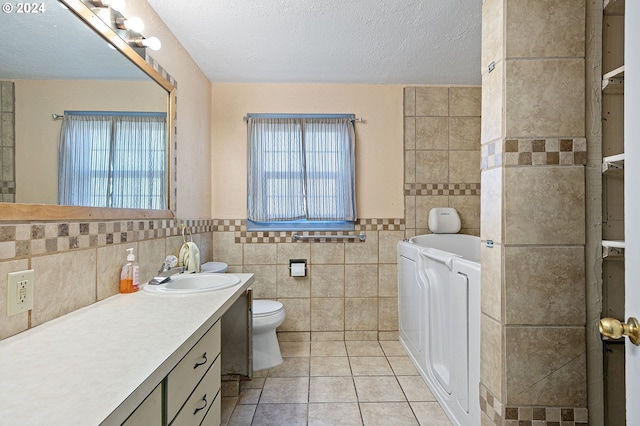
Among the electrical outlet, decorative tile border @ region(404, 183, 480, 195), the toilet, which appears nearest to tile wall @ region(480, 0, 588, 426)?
the toilet

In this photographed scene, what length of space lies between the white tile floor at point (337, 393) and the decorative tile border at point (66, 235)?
3.63 feet

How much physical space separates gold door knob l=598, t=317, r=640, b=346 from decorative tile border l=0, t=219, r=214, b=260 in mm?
1526

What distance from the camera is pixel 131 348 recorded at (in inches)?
31.0

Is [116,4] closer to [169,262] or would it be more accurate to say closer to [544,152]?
[169,262]

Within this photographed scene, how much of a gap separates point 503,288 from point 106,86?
70.9 inches

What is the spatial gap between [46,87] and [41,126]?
13cm

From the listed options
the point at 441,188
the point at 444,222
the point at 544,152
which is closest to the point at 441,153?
the point at 441,188

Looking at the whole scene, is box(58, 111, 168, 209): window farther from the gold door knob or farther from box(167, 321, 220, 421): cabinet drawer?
the gold door knob

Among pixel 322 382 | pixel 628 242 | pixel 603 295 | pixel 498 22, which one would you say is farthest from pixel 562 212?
pixel 322 382

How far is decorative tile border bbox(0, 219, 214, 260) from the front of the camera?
0.92 m

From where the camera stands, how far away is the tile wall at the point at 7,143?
2.91 feet

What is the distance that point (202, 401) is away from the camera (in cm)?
103

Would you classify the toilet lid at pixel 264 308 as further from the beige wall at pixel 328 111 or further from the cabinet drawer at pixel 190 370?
the cabinet drawer at pixel 190 370

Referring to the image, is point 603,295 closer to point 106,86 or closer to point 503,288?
point 503,288
